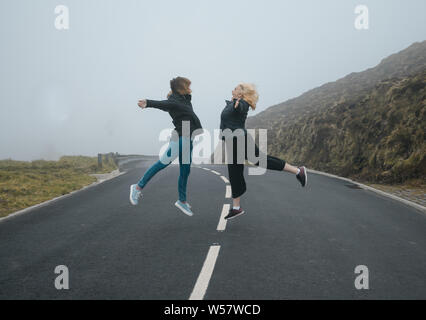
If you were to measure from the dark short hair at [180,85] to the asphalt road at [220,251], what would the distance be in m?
2.27

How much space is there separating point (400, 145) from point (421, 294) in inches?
462

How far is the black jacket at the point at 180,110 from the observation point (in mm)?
5555

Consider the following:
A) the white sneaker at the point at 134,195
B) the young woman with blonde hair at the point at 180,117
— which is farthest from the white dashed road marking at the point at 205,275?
the white sneaker at the point at 134,195

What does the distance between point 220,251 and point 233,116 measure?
2176 mm

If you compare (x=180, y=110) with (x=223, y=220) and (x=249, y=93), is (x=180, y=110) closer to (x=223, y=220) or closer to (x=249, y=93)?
(x=249, y=93)

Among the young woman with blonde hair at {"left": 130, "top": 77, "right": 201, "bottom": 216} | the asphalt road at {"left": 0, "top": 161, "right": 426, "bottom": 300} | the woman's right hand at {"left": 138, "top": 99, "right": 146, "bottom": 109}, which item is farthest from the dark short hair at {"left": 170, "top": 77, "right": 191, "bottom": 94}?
the asphalt road at {"left": 0, "top": 161, "right": 426, "bottom": 300}

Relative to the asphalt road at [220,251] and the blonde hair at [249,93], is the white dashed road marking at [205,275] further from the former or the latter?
the blonde hair at [249,93]

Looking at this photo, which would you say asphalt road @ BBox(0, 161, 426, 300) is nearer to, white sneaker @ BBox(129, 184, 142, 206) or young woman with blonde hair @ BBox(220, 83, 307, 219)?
white sneaker @ BBox(129, 184, 142, 206)

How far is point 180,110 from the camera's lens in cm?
564

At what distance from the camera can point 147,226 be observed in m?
6.19

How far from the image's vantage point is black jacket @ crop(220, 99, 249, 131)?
5.64 metres

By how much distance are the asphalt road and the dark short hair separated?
2267 mm

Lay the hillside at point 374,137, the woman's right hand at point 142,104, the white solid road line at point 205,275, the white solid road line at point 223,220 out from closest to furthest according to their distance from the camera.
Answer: the white solid road line at point 205,275 → the woman's right hand at point 142,104 → the white solid road line at point 223,220 → the hillside at point 374,137
